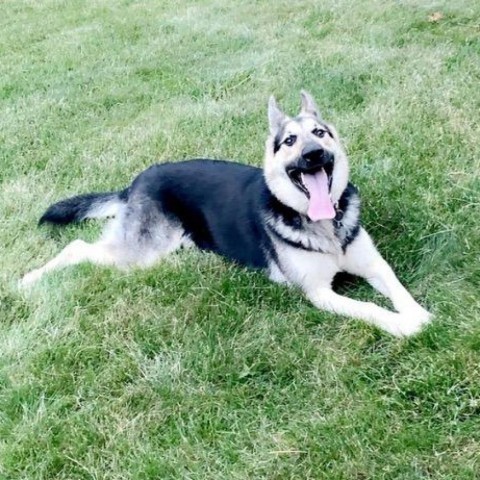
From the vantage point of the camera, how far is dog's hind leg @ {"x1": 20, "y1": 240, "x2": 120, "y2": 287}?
14.4 feet

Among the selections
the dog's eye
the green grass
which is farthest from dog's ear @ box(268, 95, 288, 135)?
the green grass

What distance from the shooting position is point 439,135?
515 centimetres

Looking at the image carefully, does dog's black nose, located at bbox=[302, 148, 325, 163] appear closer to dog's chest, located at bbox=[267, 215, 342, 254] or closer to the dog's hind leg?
dog's chest, located at bbox=[267, 215, 342, 254]

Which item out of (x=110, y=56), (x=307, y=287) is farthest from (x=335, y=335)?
(x=110, y=56)

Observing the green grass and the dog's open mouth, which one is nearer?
the green grass

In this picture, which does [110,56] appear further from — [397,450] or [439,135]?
[397,450]

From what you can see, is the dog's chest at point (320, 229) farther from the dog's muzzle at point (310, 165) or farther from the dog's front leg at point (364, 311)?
the dog's front leg at point (364, 311)

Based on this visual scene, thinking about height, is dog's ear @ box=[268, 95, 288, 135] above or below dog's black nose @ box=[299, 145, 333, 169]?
above

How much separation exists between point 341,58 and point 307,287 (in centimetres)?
395

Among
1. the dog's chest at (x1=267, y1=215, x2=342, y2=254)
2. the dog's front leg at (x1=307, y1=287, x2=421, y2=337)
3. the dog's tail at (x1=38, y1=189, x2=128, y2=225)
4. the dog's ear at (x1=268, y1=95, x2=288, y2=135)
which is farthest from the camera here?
the dog's tail at (x1=38, y1=189, x2=128, y2=225)

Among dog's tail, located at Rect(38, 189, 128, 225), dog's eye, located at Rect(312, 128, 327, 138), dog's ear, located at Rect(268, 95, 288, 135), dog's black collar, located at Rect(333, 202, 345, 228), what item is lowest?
dog's tail, located at Rect(38, 189, 128, 225)

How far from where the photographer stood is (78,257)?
4500 mm

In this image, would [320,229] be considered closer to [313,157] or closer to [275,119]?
[313,157]

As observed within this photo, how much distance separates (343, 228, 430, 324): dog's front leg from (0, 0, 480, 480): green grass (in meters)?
→ 0.11
